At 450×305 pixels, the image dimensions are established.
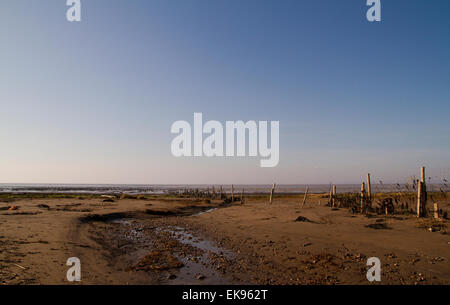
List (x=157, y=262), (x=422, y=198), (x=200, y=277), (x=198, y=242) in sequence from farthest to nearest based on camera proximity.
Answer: (x=422, y=198)
(x=198, y=242)
(x=157, y=262)
(x=200, y=277)

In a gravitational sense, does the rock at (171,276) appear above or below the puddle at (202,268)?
above

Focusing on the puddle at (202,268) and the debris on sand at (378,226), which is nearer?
the puddle at (202,268)

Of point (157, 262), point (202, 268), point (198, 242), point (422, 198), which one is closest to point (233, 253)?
point (202, 268)

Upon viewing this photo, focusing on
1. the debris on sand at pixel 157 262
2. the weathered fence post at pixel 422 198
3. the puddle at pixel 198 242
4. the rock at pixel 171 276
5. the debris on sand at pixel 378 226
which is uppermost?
the weathered fence post at pixel 422 198

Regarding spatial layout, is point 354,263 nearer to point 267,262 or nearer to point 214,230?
point 267,262

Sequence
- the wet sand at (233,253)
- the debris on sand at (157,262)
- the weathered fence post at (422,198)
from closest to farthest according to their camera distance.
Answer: the wet sand at (233,253)
the debris on sand at (157,262)
the weathered fence post at (422,198)

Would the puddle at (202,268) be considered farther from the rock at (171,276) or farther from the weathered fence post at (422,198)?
the weathered fence post at (422,198)

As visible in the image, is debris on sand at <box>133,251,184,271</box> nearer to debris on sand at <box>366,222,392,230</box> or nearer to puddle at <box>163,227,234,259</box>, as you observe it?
puddle at <box>163,227,234,259</box>

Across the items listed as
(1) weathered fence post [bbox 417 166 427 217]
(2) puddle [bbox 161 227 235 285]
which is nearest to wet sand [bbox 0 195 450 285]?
(2) puddle [bbox 161 227 235 285]

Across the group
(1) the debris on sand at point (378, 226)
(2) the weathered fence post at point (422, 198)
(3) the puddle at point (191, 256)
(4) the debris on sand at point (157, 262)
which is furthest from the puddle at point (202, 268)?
(2) the weathered fence post at point (422, 198)

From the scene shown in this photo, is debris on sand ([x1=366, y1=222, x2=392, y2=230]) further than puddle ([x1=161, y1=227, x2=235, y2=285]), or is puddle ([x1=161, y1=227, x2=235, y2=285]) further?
debris on sand ([x1=366, y1=222, x2=392, y2=230])

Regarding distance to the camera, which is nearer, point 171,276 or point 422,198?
point 171,276

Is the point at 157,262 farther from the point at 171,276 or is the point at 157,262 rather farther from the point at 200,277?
the point at 200,277

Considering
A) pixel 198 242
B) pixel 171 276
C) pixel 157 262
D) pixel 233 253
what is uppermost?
pixel 171 276
